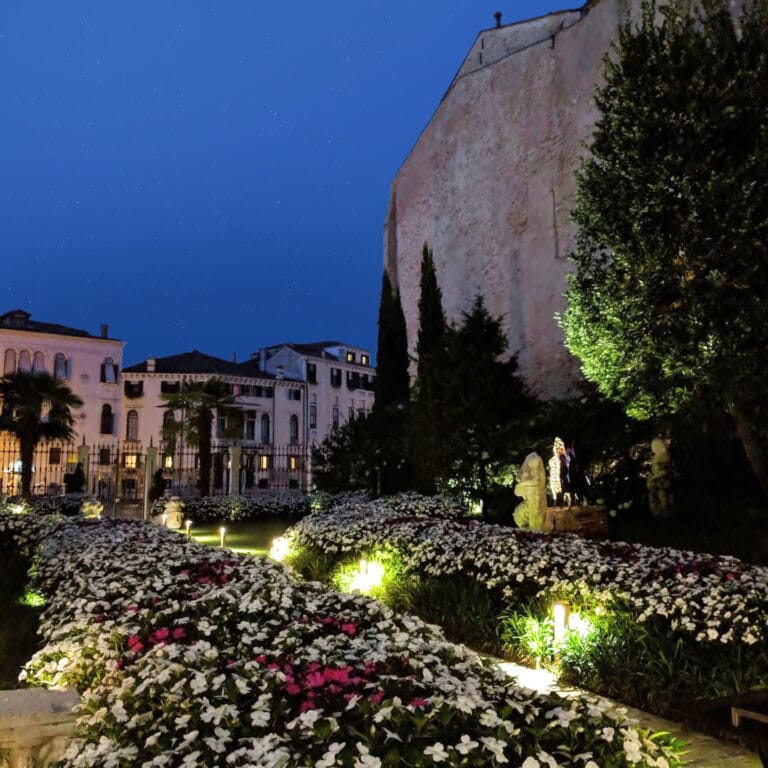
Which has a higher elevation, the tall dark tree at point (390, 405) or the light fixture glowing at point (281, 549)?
the tall dark tree at point (390, 405)

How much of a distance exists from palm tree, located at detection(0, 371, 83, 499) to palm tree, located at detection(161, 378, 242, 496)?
4670 mm

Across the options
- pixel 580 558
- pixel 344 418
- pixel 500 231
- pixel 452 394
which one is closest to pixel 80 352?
pixel 344 418

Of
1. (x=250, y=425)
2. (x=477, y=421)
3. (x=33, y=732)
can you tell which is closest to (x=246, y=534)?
(x=477, y=421)

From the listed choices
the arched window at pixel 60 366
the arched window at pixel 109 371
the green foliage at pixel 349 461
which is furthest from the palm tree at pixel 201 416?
the arched window at pixel 109 371

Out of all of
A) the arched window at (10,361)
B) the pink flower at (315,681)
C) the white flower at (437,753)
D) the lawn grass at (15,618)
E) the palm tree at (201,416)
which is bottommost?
the lawn grass at (15,618)

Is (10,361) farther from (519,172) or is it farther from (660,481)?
(660,481)

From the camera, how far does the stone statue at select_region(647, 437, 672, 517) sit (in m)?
15.3

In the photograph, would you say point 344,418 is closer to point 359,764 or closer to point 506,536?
point 506,536

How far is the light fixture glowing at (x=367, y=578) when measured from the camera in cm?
1092

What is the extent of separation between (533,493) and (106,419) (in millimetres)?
47906

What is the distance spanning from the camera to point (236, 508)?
2702 centimetres

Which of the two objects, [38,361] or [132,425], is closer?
[38,361]

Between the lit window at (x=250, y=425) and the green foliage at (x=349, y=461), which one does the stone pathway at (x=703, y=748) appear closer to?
the green foliage at (x=349, y=461)

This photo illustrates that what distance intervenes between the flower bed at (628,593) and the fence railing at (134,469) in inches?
1087
